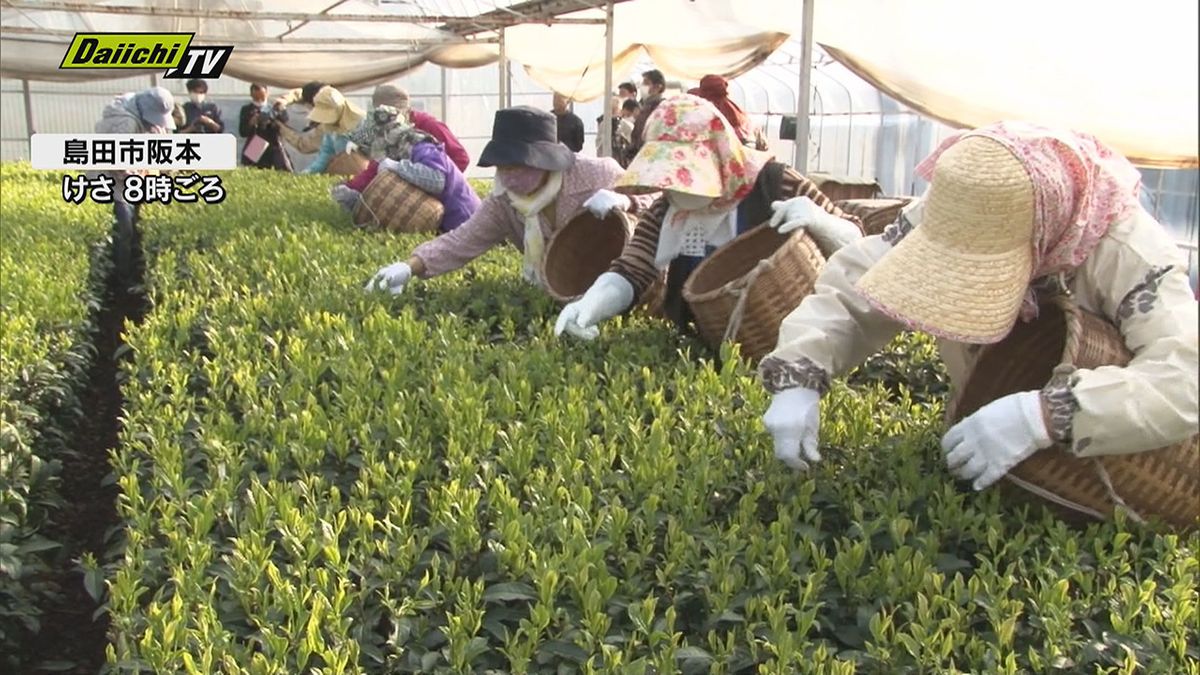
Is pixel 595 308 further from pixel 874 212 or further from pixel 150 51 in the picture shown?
pixel 150 51

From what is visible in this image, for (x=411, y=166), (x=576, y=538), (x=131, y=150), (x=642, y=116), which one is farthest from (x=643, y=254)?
(x=642, y=116)

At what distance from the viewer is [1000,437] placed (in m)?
1.81

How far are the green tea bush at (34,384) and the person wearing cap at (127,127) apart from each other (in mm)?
1463

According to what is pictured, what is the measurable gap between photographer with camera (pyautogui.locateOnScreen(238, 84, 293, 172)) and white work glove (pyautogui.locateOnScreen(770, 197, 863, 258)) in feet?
28.6

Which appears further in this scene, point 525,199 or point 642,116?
point 642,116

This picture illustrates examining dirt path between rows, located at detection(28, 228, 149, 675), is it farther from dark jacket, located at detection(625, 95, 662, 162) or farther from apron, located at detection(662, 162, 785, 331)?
dark jacket, located at detection(625, 95, 662, 162)

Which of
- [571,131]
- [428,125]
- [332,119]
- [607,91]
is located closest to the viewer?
[428,125]

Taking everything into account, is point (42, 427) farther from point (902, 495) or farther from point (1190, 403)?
point (1190, 403)

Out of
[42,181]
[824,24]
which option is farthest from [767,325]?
[42,181]

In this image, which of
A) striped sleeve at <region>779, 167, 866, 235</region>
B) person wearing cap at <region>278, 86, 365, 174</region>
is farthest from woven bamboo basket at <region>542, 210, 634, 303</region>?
person wearing cap at <region>278, 86, 365, 174</region>

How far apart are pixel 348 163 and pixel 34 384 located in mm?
5720

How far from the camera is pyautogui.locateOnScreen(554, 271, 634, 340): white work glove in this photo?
3184 mm

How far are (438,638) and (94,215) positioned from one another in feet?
19.2

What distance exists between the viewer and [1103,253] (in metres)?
1.88
